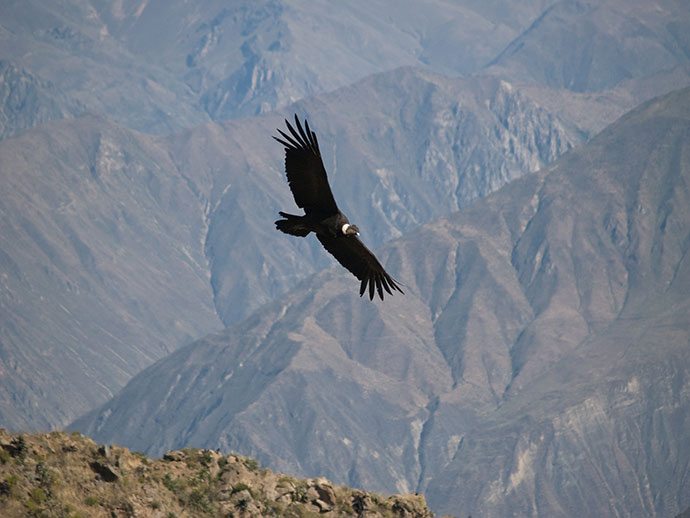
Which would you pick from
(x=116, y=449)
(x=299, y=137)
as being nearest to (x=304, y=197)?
(x=299, y=137)

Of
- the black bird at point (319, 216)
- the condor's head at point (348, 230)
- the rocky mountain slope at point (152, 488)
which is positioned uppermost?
the black bird at point (319, 216)

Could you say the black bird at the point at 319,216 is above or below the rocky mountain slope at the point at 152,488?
above

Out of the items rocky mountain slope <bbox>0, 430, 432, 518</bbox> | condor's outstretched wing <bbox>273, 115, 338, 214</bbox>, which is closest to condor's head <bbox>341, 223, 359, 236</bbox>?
condor's outstretched wing <bbox>273, 115, 338, 214</bbox>

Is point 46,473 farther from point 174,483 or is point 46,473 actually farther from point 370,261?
point 370,261

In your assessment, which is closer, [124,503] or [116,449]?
[124,503]

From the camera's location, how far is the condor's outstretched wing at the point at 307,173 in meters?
33.8

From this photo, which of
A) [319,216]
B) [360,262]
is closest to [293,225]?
[319,216]

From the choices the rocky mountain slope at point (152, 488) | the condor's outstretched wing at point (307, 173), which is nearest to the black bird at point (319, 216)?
the condor's outstretched wing at point (307, 173)

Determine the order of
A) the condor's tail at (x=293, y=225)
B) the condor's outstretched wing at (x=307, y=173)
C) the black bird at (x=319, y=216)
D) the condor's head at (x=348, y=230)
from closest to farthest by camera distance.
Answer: the condor's outstretched wing at (x=307, y=173)
the black bird at (x=319, y=216)
the condor's head at (x=348, y=230)
the condor's tail at (x=293, y=225)

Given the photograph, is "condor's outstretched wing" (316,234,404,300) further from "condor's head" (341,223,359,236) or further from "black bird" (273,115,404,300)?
"condor's head" (341,223,359,236)

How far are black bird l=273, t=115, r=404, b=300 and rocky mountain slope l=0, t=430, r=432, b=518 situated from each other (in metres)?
8.44

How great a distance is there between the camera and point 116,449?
38.7 metres

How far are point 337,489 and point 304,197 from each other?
12.9 meters

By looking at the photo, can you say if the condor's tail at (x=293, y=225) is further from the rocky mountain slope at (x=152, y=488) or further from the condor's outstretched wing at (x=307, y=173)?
the rocky mountain slope at (x=152, y=488)
